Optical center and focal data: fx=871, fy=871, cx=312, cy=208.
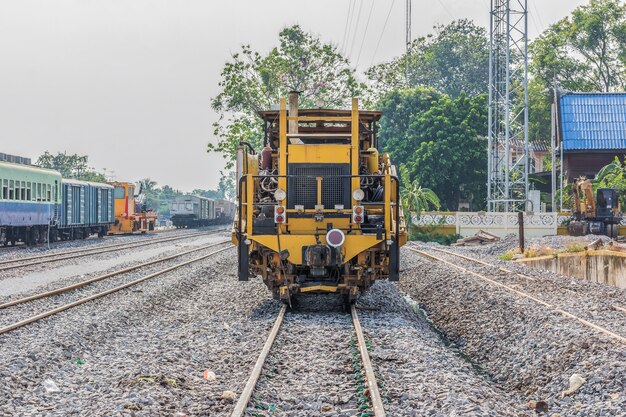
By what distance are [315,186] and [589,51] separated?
213 feet

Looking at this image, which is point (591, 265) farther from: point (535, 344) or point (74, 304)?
point (74, 304)

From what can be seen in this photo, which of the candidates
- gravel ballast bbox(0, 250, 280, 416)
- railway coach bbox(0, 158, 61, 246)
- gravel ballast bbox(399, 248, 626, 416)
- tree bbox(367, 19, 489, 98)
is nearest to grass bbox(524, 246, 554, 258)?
Answer: gravel ballast bbox(399, 248, 626, 416)

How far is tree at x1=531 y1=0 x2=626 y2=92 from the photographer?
7194cm

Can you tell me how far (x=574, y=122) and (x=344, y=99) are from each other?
46.4 feet

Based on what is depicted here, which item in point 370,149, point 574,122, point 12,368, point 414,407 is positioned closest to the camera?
point 414,407

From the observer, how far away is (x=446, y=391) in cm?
821

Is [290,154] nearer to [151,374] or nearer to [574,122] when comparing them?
[151,374]

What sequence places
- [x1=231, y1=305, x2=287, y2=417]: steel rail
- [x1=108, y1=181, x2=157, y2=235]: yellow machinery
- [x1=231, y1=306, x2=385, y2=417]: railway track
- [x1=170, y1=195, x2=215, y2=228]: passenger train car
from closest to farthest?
[x1=231, y1=305, x2=287, y2=417]: steel rail → [x1=231, y1=306, x2=385, y2=417]: railway track → [x1=108, y1=181, x2=157, y2=235]: yellow machinery → [x1=170, y1=195, x2=215, y2=228]: passenger train car

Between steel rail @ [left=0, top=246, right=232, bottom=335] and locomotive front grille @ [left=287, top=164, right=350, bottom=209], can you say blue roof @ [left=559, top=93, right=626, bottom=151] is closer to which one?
steel rail @ [left=0, top=246, right=232, bottom=335]

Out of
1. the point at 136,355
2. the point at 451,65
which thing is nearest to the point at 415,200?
the point at 136,355

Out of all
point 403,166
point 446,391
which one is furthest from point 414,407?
point 403,166

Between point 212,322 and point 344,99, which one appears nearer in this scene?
point 212,322

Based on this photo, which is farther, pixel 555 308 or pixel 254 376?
pixel 555 308

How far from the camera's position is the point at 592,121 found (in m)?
52.6
